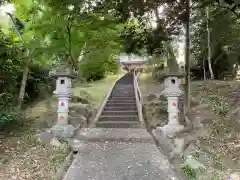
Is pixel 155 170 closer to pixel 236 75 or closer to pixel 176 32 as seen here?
pixel 176 32

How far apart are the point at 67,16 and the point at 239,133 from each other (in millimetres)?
6426

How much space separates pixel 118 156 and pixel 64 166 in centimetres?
124

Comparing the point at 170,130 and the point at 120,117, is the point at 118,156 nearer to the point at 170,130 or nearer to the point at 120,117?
the point at 170,130

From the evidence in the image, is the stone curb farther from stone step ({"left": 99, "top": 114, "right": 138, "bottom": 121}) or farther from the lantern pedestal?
stone step ({"left": 99, "top": 114, "right": 138, "bottom": 121})

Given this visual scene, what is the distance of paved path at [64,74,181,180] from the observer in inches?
227

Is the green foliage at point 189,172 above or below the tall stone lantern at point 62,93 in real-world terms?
below

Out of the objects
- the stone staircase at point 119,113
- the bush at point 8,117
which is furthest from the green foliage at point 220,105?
the bush at point 8,117

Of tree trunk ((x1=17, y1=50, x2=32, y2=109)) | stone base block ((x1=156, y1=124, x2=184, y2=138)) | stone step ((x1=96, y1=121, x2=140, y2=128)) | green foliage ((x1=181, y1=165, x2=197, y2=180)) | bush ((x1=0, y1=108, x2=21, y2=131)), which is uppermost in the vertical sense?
tree trunk ((x1=17, y1=50, x2=32, y2=109))

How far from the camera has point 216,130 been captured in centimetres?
748

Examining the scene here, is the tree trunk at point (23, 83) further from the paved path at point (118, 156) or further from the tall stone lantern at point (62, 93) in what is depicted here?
the paved path at point (118, 156)

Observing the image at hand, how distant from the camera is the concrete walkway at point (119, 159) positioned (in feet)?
18.9

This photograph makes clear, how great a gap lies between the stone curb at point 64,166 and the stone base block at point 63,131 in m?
1.20

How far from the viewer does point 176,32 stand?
8539 millimetres

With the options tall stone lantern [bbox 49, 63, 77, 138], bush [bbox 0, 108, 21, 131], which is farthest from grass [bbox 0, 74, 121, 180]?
tall stone lantern [bbox 49, 63, 77, 138]
